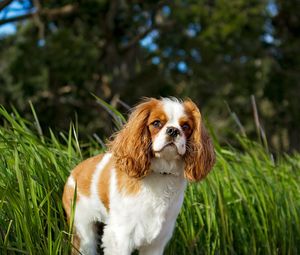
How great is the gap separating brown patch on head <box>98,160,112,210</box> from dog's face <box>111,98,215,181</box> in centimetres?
15

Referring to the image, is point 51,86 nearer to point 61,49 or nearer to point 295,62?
point 61,49

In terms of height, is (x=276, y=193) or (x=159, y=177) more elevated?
(x=159, y=177)

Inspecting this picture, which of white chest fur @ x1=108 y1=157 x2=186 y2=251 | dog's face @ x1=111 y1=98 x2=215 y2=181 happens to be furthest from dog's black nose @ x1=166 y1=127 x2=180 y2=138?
white chest fur @ x1=108 y1=157 x2=186 y2=251

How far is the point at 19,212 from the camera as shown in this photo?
154 inches

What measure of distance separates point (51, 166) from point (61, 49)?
1637 cm

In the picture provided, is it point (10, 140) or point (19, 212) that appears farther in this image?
point (10, 140)

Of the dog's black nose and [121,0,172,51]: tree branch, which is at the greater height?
the dog's black nose

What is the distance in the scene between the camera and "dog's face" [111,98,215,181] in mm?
3764

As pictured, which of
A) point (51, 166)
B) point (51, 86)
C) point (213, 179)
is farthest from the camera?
point (51, 86)

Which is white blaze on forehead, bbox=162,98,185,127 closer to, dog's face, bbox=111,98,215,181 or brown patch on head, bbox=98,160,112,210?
dog's face, bbox=111,98,215,181

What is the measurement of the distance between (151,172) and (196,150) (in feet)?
1.04

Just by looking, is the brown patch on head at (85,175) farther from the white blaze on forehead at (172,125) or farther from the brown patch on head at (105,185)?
the white blaze on forehead at (172,125)

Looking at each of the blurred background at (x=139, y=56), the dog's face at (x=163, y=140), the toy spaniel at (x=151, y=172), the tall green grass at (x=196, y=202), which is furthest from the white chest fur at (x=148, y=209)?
the blurred background at (x=139, y=56)

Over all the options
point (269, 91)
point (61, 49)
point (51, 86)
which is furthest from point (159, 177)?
point (269, 91)
